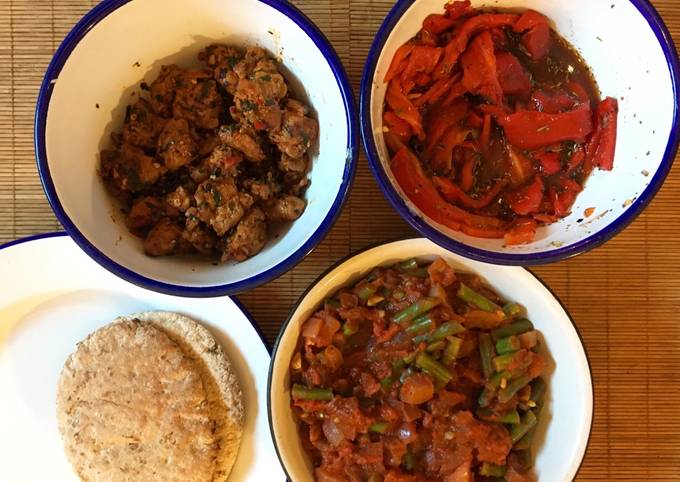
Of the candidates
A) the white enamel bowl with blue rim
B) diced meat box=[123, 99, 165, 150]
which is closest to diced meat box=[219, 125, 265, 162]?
diced meat box=[123, 99, 165, 150]

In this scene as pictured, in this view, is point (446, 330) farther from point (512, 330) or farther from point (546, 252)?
point (546, 252)

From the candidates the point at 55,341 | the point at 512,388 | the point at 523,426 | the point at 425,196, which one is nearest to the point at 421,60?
the point at 425,196

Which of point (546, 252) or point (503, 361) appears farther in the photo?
point (503, 361)

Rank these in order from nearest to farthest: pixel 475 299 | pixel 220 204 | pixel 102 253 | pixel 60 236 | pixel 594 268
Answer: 1. pixel 102 253
2. pixel 220 204
3. pixel 475 299
4. pixel 60 236
5. pixel 594 268

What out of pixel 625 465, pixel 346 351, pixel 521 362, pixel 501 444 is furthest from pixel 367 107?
pixel 625 465

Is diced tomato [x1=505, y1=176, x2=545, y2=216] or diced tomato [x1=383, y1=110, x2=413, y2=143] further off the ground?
diced tomato [x1=383, y1=110, x2=413, y2=143]

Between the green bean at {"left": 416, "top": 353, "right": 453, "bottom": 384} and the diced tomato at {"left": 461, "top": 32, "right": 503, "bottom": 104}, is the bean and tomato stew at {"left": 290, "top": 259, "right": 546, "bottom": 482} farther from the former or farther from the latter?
the diced tomato at {"left": 461, "top": 32, "right": 503, "bottom": 104}

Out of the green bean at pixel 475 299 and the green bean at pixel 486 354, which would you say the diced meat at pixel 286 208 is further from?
the green bean at pixel 486 354
